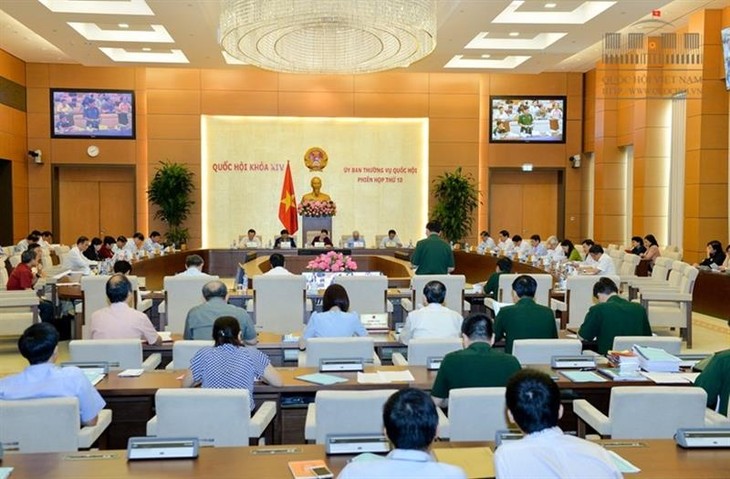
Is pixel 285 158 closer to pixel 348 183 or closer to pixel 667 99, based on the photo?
pixel 348 183

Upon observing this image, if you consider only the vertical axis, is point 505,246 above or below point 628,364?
above

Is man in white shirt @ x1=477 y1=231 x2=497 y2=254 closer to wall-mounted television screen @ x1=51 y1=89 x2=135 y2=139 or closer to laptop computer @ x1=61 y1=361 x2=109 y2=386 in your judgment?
wall-mounted television screen @ x1=51 y1=89 x2=135 y2=139

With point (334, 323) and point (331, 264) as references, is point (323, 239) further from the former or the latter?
point (334, 323)

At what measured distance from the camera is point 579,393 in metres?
4.07

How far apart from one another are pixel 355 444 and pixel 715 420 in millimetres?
1789

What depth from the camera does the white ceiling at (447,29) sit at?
32.7 feet

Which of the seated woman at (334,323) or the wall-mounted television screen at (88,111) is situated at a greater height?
the wall-mounted television screen at (88,111)

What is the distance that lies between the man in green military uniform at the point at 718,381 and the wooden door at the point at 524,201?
14.5 meters

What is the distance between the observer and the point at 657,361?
4.17 metres

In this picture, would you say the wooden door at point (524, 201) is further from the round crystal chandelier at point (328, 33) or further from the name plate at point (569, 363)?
the name plate at point (569, 363)

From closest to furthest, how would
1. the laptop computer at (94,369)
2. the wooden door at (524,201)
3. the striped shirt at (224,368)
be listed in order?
the striped shirt at (224,368), the laptop computer at (94,369), the wooden door at (524,201)

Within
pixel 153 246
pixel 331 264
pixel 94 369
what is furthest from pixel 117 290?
pixel 153 246

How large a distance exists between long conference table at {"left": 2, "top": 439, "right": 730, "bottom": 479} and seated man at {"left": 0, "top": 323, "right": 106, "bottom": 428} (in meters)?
0.58

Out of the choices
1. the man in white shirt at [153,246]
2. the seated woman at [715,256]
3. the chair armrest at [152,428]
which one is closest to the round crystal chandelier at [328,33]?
the chair armrest at [152,428]
